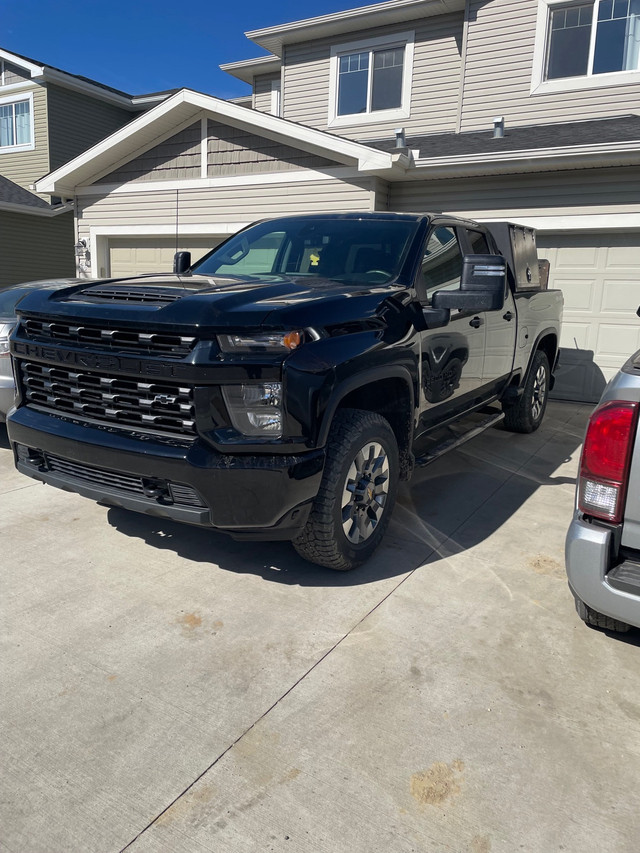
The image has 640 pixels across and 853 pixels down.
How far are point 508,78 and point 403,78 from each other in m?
2.18

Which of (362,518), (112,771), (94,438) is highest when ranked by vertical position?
(94,438)

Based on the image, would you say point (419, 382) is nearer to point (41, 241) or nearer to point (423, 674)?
point (423, 674)

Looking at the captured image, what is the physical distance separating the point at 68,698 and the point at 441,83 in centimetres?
1275

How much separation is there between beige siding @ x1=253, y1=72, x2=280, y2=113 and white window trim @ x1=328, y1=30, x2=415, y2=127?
3385 mm

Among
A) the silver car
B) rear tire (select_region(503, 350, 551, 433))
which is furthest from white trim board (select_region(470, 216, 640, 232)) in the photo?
the silver car

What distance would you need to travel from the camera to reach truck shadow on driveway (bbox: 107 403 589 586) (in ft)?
12.3

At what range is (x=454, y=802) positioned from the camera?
210 centimetres

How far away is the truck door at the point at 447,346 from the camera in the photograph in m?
4.10

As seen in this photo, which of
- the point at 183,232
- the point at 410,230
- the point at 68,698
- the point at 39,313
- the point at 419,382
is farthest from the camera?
the point at 183,232

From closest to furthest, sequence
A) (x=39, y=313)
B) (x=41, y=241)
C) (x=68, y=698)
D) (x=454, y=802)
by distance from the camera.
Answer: (x=454, y=802)
(x=68, y=698)
(x=39, y=313)
(x=41, y=241)

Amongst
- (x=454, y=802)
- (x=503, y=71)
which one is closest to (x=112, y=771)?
(x=454, y=802)

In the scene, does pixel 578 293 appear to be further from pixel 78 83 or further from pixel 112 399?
pixel 78 83

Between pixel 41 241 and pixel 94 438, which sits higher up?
pixel 41 241

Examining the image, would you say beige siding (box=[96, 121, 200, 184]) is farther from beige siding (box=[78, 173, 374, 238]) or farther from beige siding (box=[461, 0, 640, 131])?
beige siding (box=[461, 0, 640, 131])
